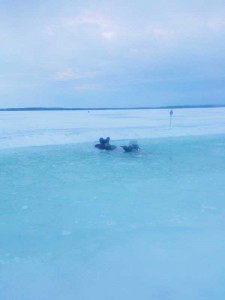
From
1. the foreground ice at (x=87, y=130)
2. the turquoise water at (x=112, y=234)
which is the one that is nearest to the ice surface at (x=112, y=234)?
the turquoise water at (x=112, y=234)

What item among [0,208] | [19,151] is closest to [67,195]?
[0,208]

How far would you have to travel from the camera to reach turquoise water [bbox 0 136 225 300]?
4.31 metres

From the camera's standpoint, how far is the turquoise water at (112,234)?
431 cm

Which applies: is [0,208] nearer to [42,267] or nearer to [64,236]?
[64,236]

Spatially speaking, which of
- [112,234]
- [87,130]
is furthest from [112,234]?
[87,130]

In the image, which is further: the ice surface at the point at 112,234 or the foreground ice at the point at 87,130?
Answer: the foreground ice at the point at 87,130

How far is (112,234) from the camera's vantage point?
591 cm

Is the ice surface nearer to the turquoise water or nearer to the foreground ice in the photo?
the turquoise water

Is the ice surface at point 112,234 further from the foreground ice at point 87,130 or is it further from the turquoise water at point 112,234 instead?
the foreground ice at point 87,130

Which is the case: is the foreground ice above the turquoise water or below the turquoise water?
above

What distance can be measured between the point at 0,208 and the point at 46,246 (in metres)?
2.41

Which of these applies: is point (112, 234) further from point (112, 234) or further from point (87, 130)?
point (87, 130)

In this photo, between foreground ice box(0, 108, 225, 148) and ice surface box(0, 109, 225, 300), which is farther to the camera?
foreground ice box(0, 108, 225, 148)

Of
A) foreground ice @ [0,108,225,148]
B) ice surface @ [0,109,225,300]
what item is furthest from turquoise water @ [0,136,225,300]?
foreground ice @ [0,108,225,148]
